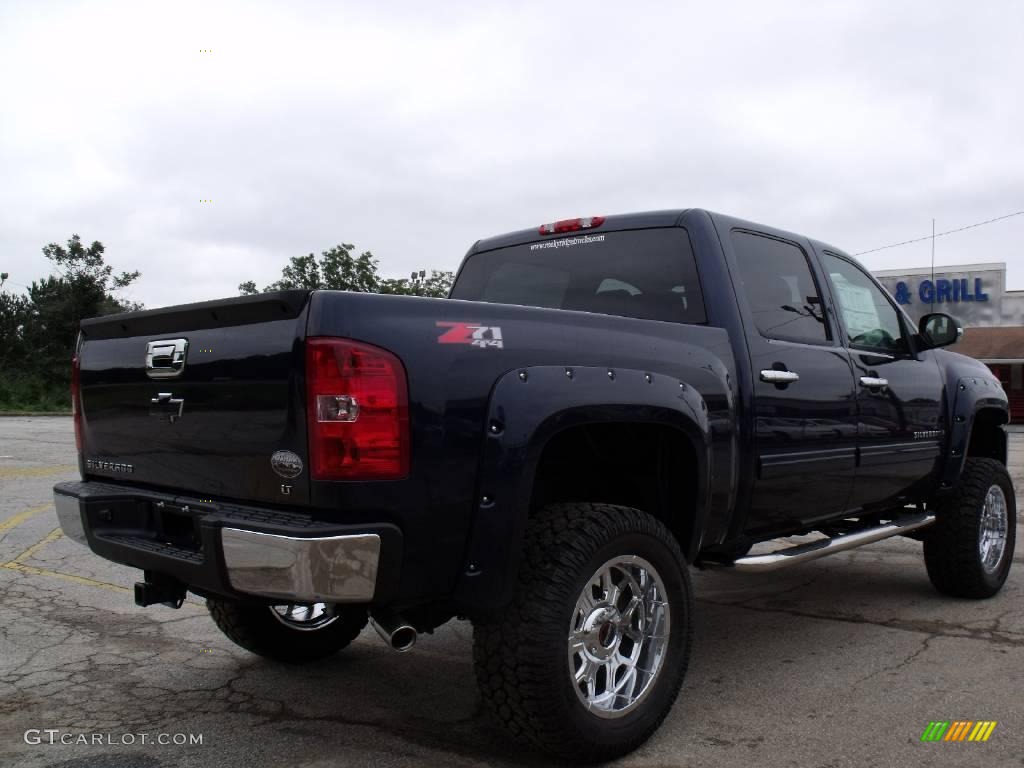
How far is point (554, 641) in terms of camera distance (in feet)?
9.25

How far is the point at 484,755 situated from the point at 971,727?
1.76 metres

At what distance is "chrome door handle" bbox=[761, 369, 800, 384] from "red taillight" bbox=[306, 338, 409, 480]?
1849mm

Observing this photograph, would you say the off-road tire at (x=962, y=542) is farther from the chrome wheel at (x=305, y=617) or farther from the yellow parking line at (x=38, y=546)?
the yellow parking line at (x=38, y=546)

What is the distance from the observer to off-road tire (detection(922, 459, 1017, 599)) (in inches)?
206

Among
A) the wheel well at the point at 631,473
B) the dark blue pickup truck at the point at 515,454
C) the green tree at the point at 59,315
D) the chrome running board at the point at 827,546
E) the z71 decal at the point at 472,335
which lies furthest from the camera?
the green tree at the point at 59,315

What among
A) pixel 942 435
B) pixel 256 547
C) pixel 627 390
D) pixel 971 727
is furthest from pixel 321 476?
pixel 942 435

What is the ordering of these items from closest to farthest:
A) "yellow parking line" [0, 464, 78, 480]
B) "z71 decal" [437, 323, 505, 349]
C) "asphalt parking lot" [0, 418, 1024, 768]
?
"z71 decal" [437, 323, 505, 349], "asphalt parking lot" [0, 418, 1024, 768], "yellow parking line" [0, 464, 78, 480]

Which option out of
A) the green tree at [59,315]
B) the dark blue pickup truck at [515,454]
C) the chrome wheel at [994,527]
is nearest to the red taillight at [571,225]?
the dark blue pickup truck at [515,454]

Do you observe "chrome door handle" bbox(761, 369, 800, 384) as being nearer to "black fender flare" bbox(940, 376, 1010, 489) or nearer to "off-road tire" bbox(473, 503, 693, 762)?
"off-road tire" bbox(473, 503, 693, 762)

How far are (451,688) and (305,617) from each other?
0.74 metres

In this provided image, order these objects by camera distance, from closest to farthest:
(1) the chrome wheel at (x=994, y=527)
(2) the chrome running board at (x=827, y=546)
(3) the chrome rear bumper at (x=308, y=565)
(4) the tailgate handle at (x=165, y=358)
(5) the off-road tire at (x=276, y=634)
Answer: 1. (3) the chrome rear bumper at (x=308, y=565)
2. (4) the tailgate handle at (x=165, y=358)
3. (2) the chrome running board at (x=827, y=546)
4. (5) the off-road tire at (x=276, y=634)
5. (1) the chrome wheel at (x=994, y=527)

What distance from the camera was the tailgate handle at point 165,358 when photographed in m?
3.04

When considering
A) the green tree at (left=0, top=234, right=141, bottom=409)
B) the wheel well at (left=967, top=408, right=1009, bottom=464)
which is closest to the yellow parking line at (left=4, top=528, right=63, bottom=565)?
the wheel well at (left=967, top=408, right=1009, bottom=464)

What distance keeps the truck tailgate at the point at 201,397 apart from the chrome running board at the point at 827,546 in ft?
6.63
